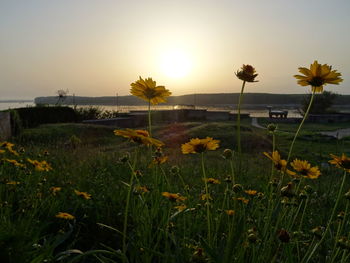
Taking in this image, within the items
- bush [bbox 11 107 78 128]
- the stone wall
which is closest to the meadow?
the stone wall

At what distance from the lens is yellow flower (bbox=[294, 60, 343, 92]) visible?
62.1 inches

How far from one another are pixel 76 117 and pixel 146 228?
60.9 feet

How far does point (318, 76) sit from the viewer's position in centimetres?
159

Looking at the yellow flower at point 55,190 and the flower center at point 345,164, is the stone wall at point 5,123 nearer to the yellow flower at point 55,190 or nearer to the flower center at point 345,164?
the yellow flower at point 55,190

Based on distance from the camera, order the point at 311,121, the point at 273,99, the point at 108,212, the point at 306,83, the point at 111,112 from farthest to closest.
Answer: the point at 273,99 < the point at 311,121 < the point at 111,112 < the point at 108,212 < the point at 306,83

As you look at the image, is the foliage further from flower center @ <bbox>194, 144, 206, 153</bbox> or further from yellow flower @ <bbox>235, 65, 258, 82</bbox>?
yellow flower @ <bbox>235, 65, 258, 82</bbox>

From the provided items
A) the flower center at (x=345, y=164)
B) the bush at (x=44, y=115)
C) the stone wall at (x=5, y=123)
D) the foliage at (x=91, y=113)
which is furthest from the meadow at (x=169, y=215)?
the foliage at (x=91, y=113)

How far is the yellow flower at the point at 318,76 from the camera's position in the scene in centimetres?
158

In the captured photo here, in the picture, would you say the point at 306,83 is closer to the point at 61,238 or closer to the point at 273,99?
the point at 61,238

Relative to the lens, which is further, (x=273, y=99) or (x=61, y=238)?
(x=273, y=99)

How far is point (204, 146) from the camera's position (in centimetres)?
165

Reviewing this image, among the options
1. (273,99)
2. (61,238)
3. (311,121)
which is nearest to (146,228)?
(61,238)

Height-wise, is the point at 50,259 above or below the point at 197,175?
above

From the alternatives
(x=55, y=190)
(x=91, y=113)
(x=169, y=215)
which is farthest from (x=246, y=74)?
(x=91, y=113)
